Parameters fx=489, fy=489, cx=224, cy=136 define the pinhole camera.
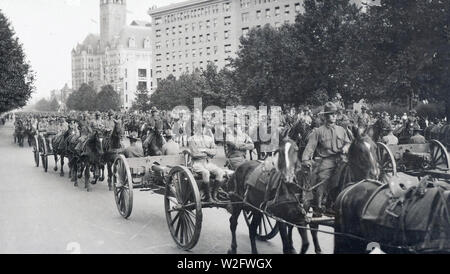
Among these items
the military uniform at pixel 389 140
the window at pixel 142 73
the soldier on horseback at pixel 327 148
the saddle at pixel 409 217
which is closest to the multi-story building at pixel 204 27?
the window at pixel 142 73

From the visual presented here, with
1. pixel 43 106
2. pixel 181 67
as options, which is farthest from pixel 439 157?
pixel 43 106

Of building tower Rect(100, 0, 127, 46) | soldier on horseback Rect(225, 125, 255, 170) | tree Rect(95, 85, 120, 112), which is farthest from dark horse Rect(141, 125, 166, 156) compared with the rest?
building tower Rect(100, 0, 127, 46)

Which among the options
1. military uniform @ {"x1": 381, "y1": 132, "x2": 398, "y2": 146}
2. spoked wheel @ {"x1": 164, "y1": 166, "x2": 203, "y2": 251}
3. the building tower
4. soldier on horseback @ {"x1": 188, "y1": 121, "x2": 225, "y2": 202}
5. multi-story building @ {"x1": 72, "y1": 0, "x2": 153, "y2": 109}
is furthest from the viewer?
multi-story building @ {"x1": 72, "y1": 0, "x2": 153, "y2": 109}

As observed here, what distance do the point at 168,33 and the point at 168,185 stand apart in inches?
3290

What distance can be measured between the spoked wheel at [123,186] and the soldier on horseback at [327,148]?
12.3ft

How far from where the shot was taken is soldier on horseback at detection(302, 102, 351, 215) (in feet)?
23.3

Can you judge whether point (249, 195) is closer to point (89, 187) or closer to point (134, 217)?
point (134, 217)

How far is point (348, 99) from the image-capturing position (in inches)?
1324

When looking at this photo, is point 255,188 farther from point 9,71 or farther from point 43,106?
point 43,106

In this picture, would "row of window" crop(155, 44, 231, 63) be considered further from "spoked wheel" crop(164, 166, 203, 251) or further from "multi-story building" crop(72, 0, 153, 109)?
"spoked wheel" crop(164, 166, 203, 251)

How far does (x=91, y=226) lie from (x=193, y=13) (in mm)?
77290

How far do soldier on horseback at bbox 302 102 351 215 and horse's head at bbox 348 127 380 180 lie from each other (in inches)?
28.8
